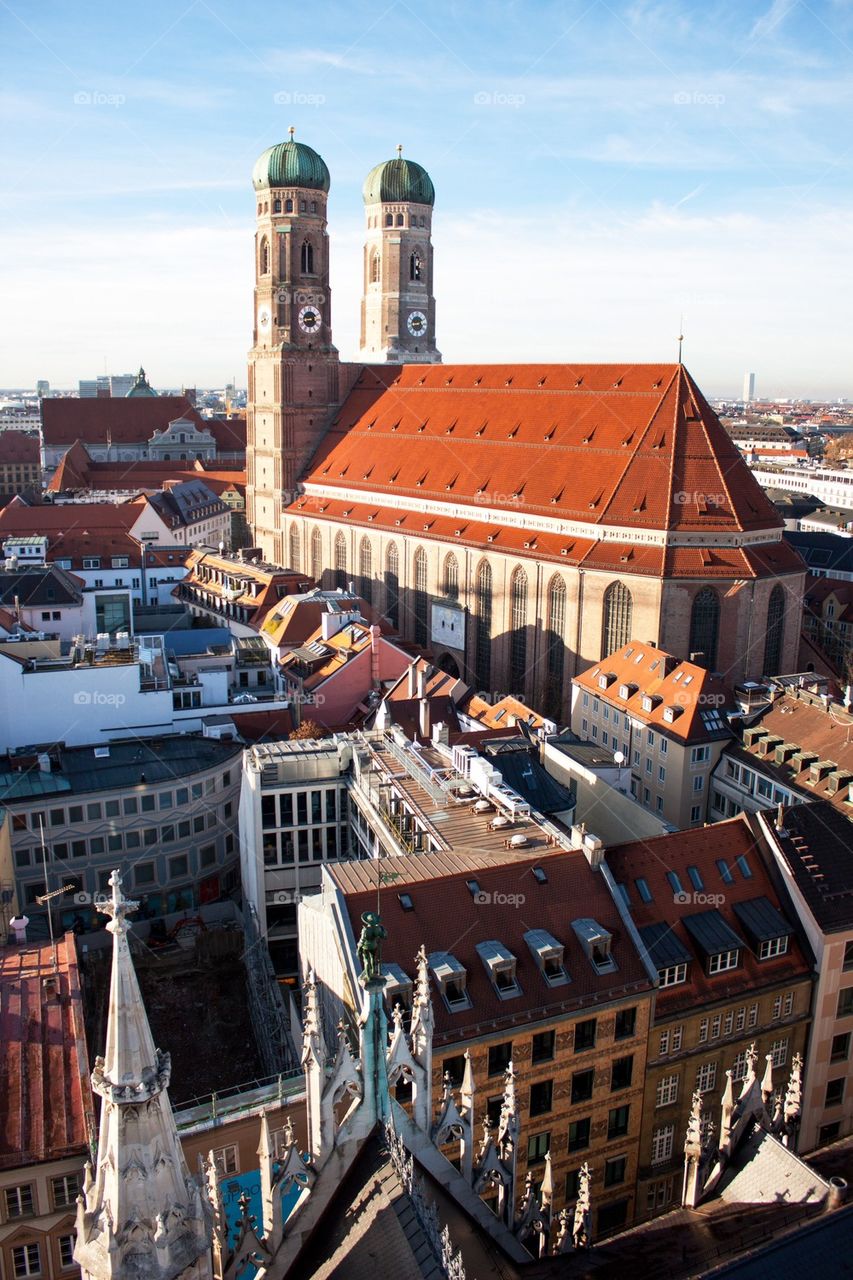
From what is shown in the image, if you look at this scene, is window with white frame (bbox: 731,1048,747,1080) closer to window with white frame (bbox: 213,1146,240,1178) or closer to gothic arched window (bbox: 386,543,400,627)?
window with white frame (bbox: 213,1146,240,1178)

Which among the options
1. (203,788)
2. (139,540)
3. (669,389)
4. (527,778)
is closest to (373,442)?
(139,540)

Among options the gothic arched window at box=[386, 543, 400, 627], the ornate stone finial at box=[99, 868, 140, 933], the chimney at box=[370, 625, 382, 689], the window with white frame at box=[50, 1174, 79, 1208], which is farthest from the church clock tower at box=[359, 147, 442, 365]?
the ornate stone finial at box=[99, 868, 140, 933]

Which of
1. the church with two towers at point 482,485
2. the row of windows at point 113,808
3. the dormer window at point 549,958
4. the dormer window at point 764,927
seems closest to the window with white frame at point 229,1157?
the dormer window at point 549,958

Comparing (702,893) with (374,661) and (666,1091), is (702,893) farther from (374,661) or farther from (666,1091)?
(374,661)

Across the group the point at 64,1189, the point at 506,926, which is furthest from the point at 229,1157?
the point at 506,926

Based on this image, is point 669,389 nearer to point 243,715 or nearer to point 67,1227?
point 243,715
